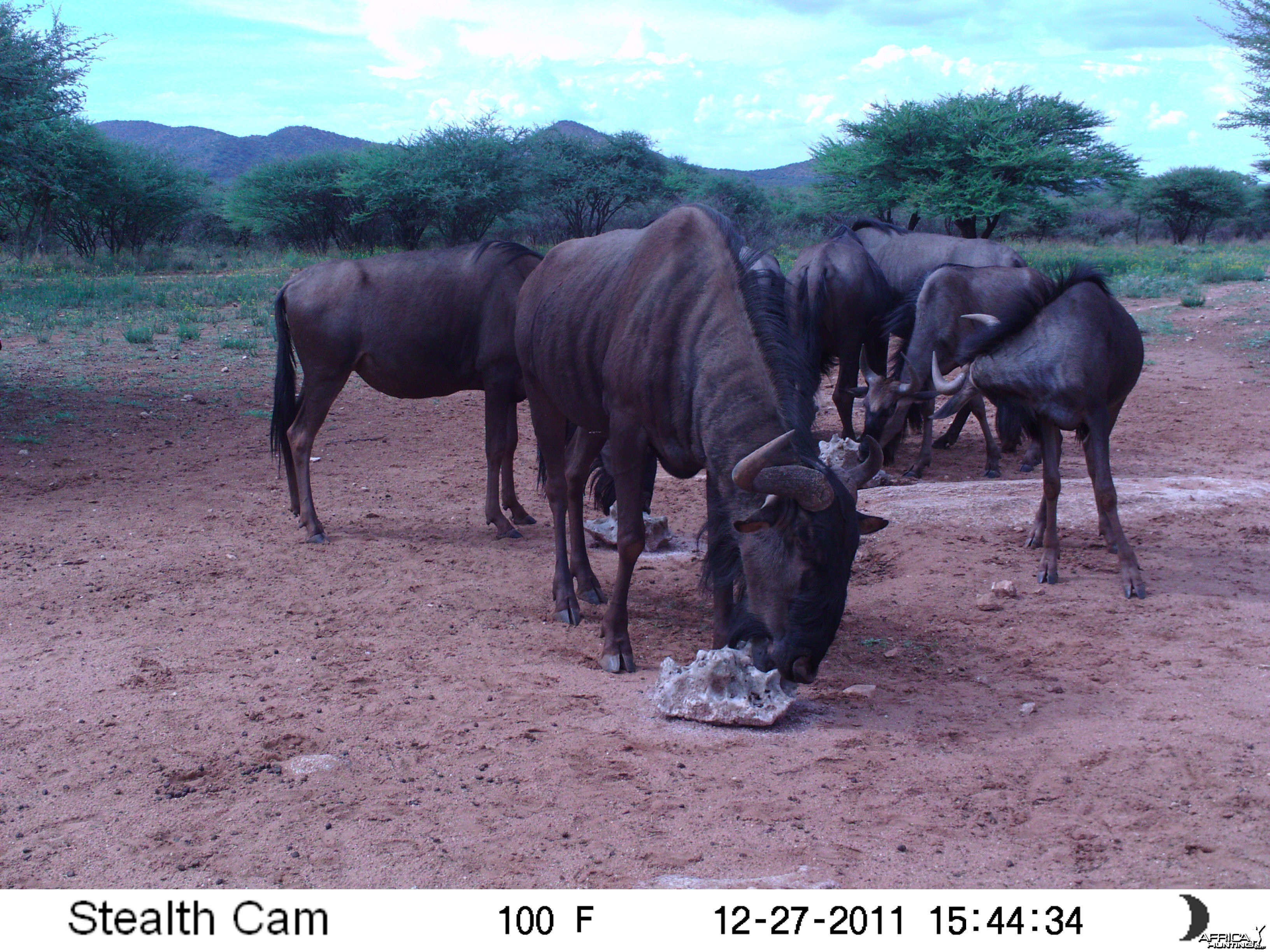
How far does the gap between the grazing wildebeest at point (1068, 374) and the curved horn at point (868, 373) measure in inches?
94.6

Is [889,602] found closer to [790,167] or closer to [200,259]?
[200,259]

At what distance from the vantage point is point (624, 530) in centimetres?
460

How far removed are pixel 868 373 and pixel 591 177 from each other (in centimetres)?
2668

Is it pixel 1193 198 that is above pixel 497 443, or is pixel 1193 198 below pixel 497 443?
above

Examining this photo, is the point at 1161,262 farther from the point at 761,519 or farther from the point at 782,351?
the point at 761,519

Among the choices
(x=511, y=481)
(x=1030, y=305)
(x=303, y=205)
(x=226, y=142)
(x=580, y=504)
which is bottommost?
(x=511, y=481)

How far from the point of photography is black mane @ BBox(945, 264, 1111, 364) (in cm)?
599

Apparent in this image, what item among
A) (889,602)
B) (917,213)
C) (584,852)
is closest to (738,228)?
(889,602)

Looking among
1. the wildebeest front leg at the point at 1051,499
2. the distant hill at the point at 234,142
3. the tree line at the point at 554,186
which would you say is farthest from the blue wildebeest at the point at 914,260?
the distant hill at the point at 234,142

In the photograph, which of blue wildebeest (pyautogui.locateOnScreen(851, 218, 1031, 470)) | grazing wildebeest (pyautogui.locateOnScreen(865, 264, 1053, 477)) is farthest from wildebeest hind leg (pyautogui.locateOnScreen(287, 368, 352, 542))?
blue wildebeest (pyautogui.locateOnScreen(851, 218, 1031, 470))

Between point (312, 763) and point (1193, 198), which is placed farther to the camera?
point (1193, 198)

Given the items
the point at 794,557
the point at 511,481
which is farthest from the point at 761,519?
the point at 511,481

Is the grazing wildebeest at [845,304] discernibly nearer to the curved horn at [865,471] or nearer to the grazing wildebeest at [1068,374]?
the grazing wildebeest at [1068,374]

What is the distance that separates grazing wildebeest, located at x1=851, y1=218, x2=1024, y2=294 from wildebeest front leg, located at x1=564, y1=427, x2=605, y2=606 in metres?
4.88
